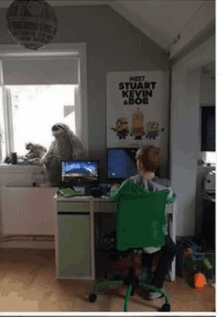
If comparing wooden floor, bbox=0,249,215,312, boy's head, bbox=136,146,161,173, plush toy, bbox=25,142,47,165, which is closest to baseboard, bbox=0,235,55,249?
wooden floor, bbox=0,249,215,312

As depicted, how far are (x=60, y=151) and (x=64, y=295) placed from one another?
4.47 ft

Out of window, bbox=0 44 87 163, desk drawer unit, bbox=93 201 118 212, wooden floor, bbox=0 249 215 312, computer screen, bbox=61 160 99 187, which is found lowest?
wooden floor, bbox=0 249 215 312

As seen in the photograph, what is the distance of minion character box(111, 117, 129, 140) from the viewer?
2.80 m

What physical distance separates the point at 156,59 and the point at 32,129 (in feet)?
5.32

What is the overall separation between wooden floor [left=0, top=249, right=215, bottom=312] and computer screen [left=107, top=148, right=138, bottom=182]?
41.9 inches

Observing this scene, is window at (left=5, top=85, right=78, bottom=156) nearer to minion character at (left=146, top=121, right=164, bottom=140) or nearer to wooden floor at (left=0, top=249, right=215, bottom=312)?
minion character at (left=146, top=121, right=164, bottom=140)

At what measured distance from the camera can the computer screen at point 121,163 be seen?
8.77 feet

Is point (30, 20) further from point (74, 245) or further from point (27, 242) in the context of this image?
point (27, 242)

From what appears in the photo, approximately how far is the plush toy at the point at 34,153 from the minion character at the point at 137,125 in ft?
3.49

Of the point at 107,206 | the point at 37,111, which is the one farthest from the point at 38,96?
the point at 107,206


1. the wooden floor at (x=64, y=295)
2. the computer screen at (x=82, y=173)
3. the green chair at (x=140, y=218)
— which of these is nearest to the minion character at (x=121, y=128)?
the computer screen at (x=82, y=173)

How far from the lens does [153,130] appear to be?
2.79 metres

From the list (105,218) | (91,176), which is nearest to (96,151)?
(91,176)

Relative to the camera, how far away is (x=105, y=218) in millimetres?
2803
